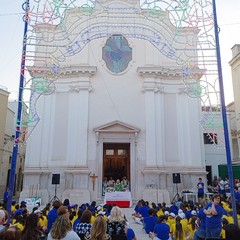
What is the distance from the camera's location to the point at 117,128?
21016 mm

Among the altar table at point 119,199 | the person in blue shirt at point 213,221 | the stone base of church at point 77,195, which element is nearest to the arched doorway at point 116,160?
the stone base of church at point 77,195

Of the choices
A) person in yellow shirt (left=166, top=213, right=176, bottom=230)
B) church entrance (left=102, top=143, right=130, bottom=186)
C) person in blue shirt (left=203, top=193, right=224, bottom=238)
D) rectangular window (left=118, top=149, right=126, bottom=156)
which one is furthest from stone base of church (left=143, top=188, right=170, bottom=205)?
person in blue shirt (left=203, top=193, right=224, bottom=238)

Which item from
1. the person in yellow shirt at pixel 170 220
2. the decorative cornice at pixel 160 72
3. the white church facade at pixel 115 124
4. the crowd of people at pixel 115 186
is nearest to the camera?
the person in yellow shirt at pixel 170 220

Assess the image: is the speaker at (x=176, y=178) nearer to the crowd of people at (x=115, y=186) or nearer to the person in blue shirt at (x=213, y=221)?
the crowd of people at (x=115, y=186)

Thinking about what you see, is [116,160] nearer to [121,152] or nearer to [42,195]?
[121,152]

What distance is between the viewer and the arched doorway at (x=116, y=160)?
2178 cm

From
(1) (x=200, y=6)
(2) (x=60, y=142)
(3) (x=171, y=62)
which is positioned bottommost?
(2) (x=60, y=142)

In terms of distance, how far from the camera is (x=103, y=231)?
446 cm

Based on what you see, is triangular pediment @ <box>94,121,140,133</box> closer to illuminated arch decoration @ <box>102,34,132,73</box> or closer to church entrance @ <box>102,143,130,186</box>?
church entrance @ <box>102,143,130,186</box>

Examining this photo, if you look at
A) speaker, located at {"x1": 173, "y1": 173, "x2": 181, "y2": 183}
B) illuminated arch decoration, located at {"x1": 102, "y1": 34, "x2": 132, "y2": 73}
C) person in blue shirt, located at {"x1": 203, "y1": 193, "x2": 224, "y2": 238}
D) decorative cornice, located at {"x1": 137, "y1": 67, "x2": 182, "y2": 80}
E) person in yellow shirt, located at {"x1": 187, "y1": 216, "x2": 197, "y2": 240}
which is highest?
illuminated arch decoration, located at {"x1": 102, "y1": 34, "x2": 132, "y2": 73}

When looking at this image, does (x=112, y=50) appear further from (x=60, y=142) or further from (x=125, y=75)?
(x=60, y=142)

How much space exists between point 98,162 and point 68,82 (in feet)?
22.0

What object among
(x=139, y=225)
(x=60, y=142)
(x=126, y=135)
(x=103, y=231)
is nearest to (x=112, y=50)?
(x=126, y=135)

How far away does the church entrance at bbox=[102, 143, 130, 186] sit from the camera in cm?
2180
